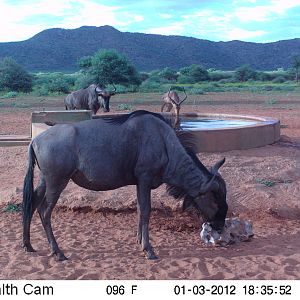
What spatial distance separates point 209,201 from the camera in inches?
239

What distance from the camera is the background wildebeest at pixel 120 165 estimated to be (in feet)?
19.0

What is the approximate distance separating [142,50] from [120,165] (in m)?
109

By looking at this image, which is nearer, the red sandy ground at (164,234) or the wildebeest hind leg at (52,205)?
the red sandy ground at (164,234)

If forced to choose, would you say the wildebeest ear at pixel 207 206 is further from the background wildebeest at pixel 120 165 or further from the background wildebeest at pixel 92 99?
the background wildebeest at pixel 92 99

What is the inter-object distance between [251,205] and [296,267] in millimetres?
2577

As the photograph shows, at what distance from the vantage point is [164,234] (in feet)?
22.5

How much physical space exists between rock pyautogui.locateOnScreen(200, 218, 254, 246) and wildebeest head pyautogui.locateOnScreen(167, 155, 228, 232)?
10cm

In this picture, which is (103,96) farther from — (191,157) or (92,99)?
(191,157)

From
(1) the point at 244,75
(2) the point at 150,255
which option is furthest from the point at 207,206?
(1) the point at 244,75

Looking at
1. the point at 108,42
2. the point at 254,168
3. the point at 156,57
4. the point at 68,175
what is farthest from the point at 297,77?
the point at 68,175

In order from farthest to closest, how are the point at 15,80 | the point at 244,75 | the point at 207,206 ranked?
the point at 244,75 < the point at 15,80 < the point at 207,206

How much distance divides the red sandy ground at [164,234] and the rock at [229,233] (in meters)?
0.09

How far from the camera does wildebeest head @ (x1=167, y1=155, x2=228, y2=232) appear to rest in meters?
6.02

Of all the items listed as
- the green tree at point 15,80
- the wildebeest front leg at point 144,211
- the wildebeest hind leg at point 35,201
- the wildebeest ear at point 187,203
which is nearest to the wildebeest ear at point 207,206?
the wildebeest ear at point 187,203
